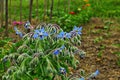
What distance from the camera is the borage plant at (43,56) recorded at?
13.0 feet

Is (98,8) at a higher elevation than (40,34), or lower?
lower

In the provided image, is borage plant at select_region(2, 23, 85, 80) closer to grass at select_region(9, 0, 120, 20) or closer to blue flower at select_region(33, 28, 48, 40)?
blue flower at select_region(33, 28, 48, 40)

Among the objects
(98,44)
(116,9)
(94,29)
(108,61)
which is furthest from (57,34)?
(116,9)

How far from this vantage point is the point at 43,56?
13.2 ft

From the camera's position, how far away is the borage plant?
3.98 meters

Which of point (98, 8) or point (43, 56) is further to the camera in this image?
point (98, 8)

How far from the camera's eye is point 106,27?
509 inches

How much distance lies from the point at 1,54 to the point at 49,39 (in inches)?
125

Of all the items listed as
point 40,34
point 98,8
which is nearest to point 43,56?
point 40,34

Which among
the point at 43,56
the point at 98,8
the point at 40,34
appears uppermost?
the point at 40,34

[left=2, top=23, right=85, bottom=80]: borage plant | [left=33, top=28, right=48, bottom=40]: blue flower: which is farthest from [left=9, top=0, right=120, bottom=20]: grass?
[left=33, top=28, right=48, bottom=40]: blue flower

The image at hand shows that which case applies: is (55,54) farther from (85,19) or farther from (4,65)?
(85,19)

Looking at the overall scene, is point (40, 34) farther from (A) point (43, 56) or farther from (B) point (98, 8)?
(B) point (98, 8)

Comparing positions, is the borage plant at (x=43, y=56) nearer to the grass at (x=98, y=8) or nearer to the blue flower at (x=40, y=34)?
the blue flower at (x=40, y=34)
